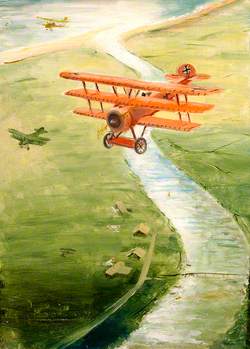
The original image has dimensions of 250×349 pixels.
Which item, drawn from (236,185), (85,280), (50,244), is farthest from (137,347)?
(236,185)

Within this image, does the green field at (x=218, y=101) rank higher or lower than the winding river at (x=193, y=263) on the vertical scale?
higher

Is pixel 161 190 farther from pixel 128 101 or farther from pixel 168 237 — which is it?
pixel 128 101

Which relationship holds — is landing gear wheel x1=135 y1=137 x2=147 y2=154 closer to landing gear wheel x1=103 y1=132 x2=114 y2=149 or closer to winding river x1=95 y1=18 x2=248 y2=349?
winding river x1=95 y1=18 x2=248 y2=349

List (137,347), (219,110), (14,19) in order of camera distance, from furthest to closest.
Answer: (14,19) → (219,110) → (137,347)

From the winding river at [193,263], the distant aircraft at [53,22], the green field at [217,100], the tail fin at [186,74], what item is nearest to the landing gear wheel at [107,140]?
the winding river at [193,263]

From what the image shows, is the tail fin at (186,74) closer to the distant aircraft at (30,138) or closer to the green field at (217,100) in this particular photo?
the green field at (217,100)

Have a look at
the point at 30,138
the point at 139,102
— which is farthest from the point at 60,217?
the point at 139,102

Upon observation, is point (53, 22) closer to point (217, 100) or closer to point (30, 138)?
point (30, 138)
